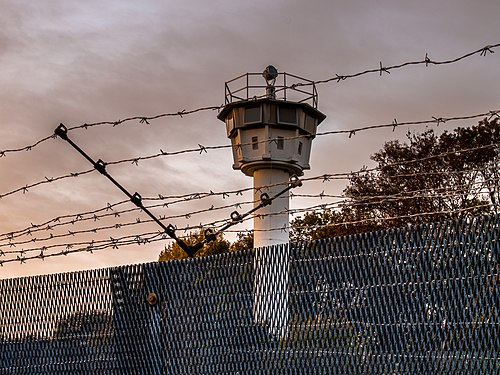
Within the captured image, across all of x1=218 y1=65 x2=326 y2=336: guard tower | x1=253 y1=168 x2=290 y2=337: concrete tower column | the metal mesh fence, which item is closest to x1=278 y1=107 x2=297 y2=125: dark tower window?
x1=218 y1=65 x2=326 y2=336: guard tower

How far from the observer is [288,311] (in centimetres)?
739

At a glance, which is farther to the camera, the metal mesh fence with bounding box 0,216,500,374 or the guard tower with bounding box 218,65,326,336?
the guard tower with bounding box 218,65,326,336

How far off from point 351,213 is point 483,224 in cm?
2605

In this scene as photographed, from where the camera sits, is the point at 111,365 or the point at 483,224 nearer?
the point at 483,224

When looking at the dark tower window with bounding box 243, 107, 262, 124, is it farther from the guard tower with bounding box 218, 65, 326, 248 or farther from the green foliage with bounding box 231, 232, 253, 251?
the green foliage with bounding box 231, 232, 253, 251

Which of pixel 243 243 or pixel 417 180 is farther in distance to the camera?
pixel 243 243

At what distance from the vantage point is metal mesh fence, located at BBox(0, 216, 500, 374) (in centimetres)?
645

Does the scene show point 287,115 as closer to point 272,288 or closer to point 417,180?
point 417,180

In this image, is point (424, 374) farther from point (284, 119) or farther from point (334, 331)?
point (284, 119)

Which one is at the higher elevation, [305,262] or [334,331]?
[305,262]

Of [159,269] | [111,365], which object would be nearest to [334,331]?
[159,269]

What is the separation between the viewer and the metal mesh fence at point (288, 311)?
6445 millimetres

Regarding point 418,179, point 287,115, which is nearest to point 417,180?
point 418,179

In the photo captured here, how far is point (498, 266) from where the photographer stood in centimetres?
630
